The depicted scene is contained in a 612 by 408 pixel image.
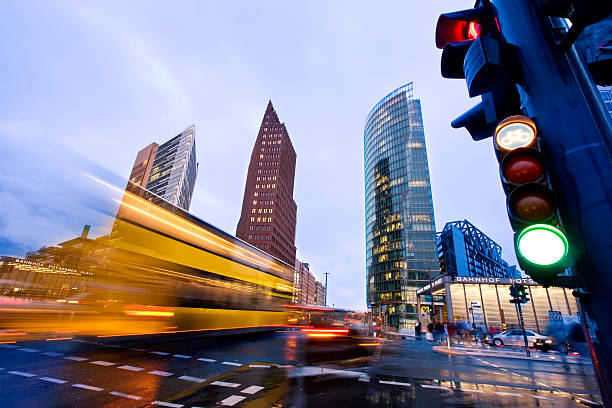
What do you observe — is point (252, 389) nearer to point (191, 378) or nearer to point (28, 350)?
point (191, 378)

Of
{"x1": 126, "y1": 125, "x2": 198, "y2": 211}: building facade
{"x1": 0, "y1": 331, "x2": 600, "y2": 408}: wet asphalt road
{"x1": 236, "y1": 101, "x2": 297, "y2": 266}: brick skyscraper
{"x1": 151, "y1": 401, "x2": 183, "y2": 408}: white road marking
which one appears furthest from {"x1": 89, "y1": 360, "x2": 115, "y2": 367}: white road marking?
{"x1": 236, "y1": 101, "x2": 297, "y2": 266}: brick skyscraper

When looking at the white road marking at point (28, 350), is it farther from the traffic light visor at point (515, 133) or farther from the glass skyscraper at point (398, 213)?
the glass skyscraper at point (398, 213)

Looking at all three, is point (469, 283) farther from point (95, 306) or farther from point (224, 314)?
point (95, 306)

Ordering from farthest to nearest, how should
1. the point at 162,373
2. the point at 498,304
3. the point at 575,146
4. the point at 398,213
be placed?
1. the point at 398,213
2. the point at 498,304
3. the point at 162,373
4. the point at 575,146

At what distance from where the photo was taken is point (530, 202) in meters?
1.71

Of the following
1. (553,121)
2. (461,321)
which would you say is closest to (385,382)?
(553,121)

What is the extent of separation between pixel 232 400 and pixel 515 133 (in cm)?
650

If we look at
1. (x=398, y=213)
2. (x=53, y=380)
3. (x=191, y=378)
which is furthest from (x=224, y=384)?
(x=398, y=213)

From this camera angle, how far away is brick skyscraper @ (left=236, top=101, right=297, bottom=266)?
332ft

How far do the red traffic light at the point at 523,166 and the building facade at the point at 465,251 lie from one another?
80605 millimetres

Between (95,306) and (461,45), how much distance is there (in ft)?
37.7

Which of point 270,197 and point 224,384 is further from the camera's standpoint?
point 270,197

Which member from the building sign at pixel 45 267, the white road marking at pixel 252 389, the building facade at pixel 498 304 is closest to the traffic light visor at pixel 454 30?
the white road marking at pixel 252 389

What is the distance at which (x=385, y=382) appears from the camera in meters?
7.28
